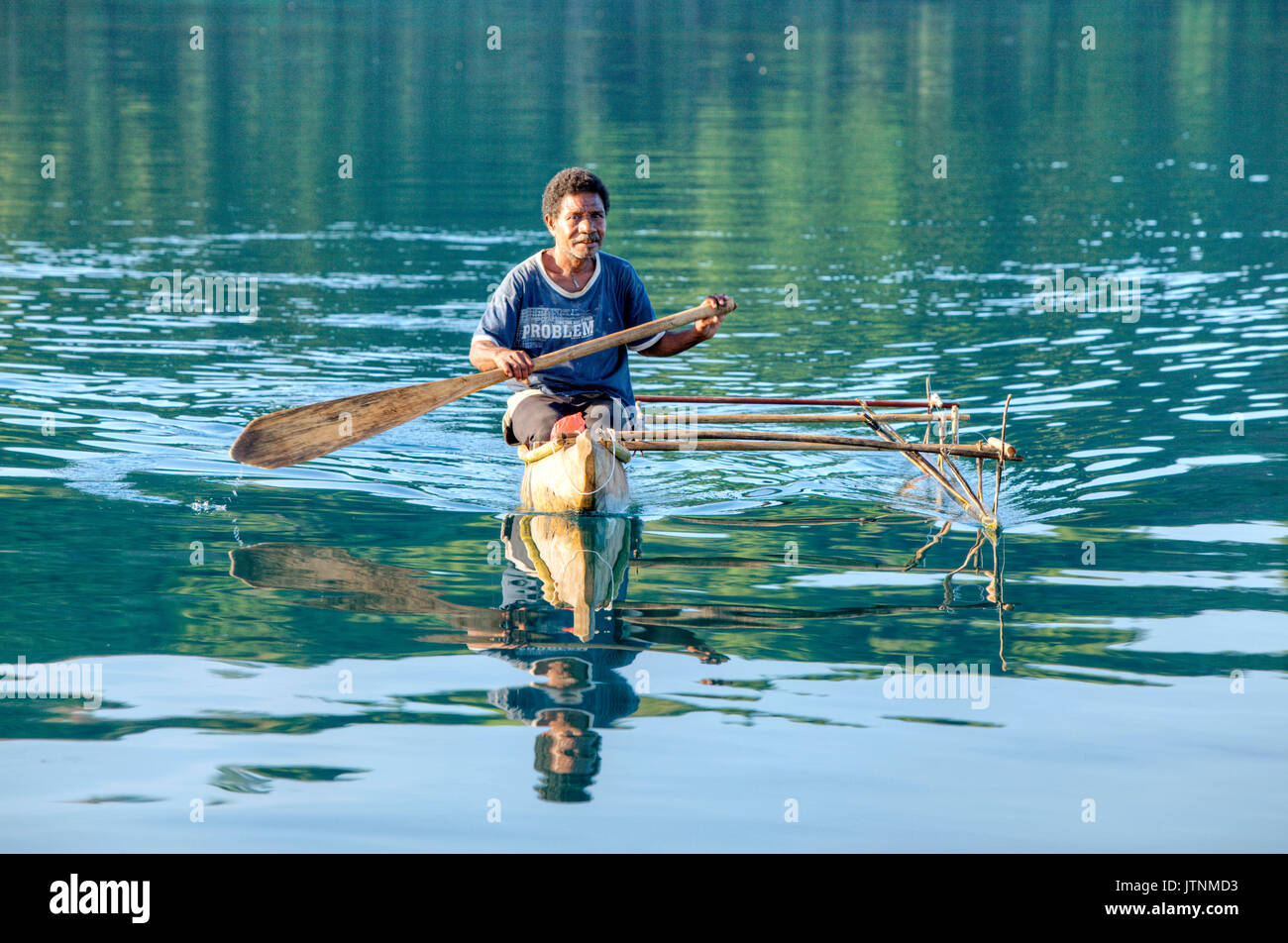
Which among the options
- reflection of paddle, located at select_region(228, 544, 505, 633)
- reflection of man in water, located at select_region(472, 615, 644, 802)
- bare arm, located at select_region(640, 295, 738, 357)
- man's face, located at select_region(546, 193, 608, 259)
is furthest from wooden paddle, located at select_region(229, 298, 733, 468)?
→ reflection of man in water, located at select_region(472, 615, 644, 802)

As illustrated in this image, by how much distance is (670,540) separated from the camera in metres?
8.60

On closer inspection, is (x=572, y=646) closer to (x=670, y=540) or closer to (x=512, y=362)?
(x=670, y=540)

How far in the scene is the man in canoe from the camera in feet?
28.2

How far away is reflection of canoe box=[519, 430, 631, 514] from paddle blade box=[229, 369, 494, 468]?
2.12 ft

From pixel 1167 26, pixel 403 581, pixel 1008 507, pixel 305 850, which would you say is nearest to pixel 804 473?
pixel 1008 507

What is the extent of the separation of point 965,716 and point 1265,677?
4.47ft

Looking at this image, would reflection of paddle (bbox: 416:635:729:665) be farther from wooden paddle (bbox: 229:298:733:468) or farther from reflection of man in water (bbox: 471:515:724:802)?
wooden paddle (bbox: 229:298:733:468)

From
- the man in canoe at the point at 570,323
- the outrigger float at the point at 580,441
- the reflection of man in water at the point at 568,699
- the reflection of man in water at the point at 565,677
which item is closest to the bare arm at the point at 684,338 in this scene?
the man in canoe at the point at 570,323

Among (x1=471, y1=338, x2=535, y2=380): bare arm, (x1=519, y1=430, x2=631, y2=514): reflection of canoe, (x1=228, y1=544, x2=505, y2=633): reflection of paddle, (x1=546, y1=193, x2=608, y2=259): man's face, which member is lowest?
(x1=228, y1=544, x2=505, y2=633): reflection of paddle

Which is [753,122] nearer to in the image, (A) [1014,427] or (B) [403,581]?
(A) [1014,427]

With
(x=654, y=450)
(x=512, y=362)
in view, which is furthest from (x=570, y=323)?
(x=654, y=450)

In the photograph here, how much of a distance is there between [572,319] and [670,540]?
4.53 ft

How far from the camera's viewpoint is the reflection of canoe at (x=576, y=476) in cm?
859

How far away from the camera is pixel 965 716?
6020mm
